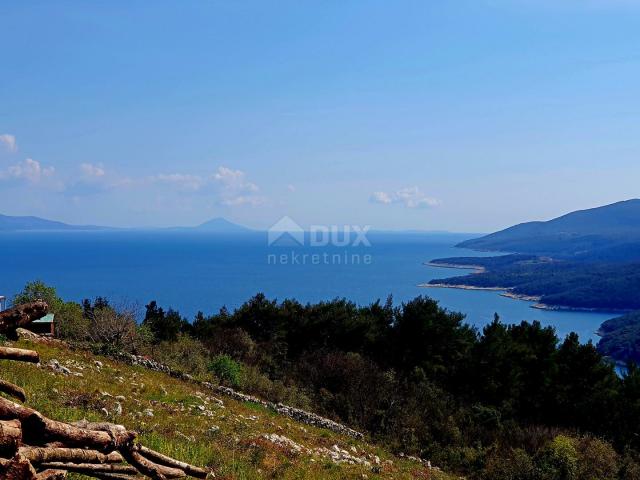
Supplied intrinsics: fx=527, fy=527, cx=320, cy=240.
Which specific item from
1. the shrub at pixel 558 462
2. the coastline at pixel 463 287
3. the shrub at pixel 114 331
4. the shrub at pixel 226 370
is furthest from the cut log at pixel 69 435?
the coastline at pixel 463 287

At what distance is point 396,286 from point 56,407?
17221cm

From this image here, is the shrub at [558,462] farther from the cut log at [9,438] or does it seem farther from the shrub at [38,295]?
the shrub at [38,295]

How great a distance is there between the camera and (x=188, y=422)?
12797 mm

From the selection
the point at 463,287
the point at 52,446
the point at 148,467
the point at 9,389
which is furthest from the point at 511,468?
the point at 463,287

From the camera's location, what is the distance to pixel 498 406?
29.9 metres

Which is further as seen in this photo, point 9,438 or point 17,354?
point 17,354

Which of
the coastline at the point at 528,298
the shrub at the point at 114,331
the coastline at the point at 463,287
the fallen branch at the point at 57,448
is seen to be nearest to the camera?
the fallen branch at the point at 57,448

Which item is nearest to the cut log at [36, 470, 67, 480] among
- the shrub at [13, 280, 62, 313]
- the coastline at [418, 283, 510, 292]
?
the shrub at [13, 280, 62, 313]

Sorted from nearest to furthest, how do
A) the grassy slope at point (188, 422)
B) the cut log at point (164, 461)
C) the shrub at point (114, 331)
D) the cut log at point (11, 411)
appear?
the cut log at point (11, 411)
the cut log at point (164, 461)
the grassy slope at point (188, 422)
the shrub at point (114, 331)

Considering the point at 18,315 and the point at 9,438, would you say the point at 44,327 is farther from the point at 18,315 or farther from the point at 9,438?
the point at 9,438

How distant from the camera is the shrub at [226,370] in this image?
25.1 m

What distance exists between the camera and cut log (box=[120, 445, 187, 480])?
546cm

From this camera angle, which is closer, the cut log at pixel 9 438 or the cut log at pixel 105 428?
the cut log at pixel 9 438

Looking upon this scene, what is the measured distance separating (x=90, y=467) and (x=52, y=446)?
17.9 inches
